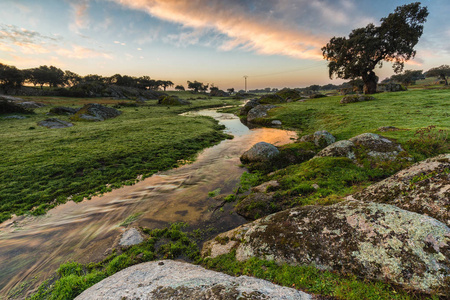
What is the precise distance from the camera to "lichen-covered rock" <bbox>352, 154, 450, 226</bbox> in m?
4.95

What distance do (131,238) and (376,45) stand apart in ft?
198

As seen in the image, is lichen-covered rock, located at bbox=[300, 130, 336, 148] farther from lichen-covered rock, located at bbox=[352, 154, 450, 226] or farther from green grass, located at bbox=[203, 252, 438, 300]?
green grass, located at bbox=[203, 252, 438, 300]

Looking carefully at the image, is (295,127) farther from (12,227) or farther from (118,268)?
(12,227)

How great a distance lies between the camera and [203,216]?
29.0 ft

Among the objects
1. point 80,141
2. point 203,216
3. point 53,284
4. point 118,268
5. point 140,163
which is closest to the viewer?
point 53,284

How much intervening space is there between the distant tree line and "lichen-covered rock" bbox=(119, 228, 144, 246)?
103 meters

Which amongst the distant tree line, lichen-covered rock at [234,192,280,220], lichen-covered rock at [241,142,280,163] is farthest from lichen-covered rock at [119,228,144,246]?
the distant tree line

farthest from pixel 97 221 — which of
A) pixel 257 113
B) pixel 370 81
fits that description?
pixel 370 81

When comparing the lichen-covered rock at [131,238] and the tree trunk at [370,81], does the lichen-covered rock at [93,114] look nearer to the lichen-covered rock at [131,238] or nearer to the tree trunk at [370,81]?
the lichen-covered rock at [131,238]

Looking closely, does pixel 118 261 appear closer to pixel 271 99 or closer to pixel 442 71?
pixel 271 99

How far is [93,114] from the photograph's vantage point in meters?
36.6

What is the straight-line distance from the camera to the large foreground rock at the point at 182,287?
11.4 ft

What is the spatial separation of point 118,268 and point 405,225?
27.9 ft

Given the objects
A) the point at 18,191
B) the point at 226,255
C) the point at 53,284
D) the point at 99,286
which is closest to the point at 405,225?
the point at 226,255
